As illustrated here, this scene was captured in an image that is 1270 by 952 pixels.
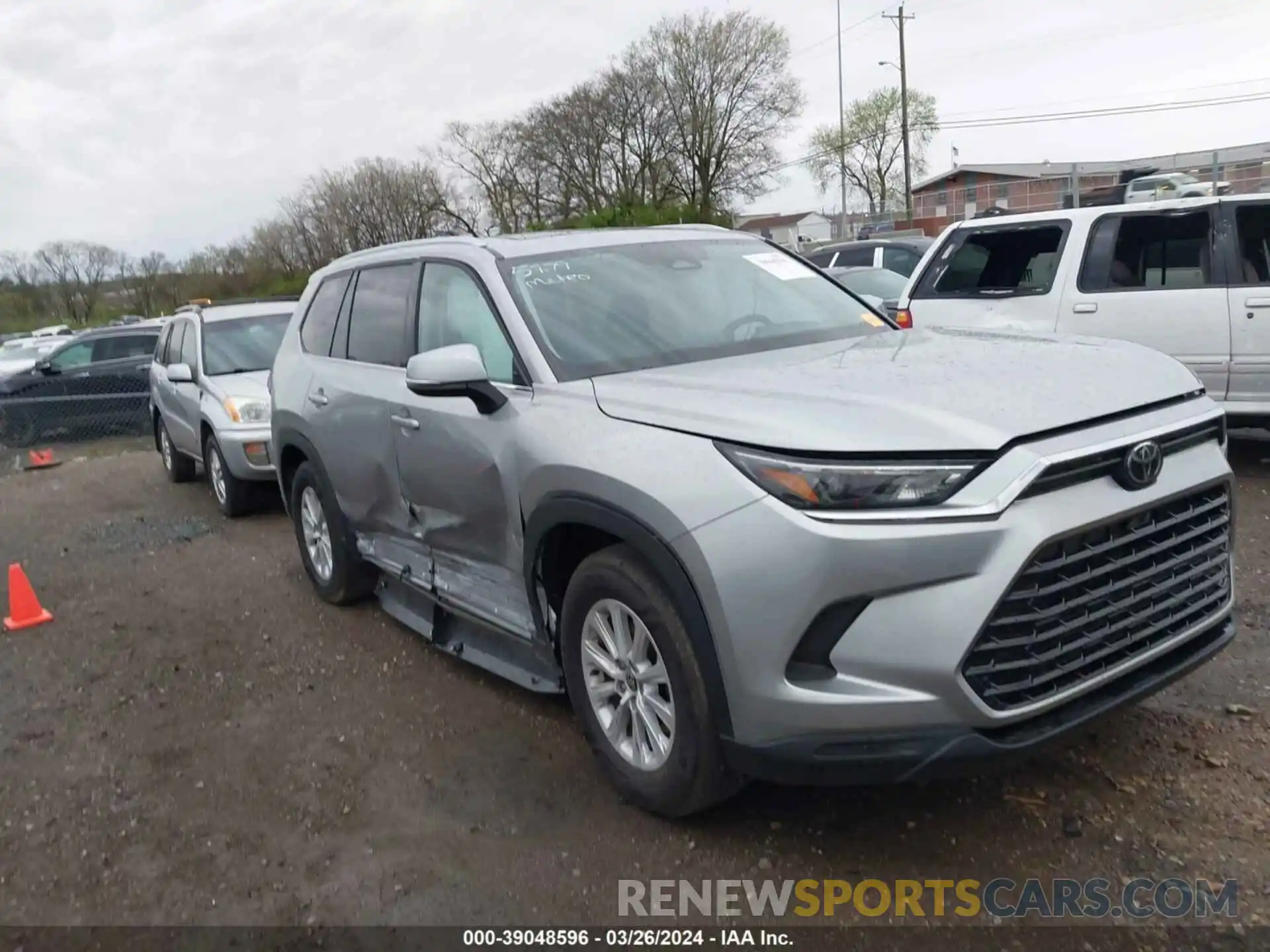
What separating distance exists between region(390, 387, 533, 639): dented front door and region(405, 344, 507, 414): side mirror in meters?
0.08

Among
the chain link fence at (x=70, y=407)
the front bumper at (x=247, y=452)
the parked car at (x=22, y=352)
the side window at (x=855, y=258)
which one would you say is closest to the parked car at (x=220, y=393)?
the front bumper at (x=247, y=452)

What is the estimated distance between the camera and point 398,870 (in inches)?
131

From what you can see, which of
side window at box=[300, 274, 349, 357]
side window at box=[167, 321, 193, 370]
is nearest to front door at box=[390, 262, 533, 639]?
side window at box=[300, 274, 349, 357]

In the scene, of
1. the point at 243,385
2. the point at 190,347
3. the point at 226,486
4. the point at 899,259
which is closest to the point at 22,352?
the point at 190,347

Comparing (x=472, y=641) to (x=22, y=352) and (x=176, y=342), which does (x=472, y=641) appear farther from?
(x=22, y=352)

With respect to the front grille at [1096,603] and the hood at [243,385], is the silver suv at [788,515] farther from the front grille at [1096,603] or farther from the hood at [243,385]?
the hood at [243,385]

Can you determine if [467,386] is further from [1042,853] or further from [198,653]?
[198,653]

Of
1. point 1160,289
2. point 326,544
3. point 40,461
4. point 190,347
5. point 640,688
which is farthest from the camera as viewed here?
point 40,461

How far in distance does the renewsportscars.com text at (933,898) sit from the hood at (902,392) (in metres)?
1.24

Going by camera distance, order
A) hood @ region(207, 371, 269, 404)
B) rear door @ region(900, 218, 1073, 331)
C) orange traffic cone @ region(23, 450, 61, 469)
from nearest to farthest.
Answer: rear door @ region(900, 218, 1073, 331) → hood @ region(207, 371, 269, 404) → orange traffic cone @ region(23, 450, 61, 469)

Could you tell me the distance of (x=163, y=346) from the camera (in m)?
11.2

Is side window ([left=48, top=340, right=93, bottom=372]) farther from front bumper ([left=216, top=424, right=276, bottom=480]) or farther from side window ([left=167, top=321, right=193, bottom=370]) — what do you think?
front bumper ([left=216, top=424, right=276, bottom=480])

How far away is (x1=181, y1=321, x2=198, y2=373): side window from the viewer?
31.8ft

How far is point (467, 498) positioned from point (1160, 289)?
17.9ft
